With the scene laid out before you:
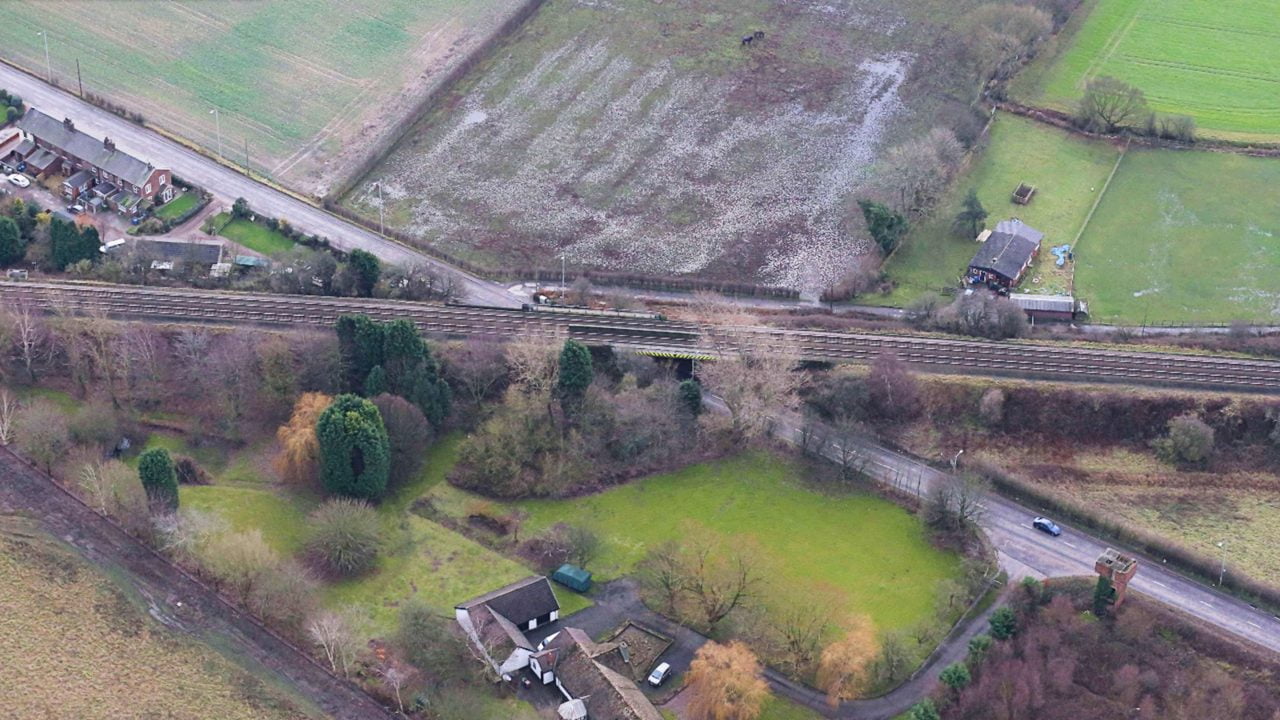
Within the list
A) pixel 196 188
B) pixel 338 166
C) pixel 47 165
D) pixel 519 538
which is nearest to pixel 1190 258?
pixel 519 538

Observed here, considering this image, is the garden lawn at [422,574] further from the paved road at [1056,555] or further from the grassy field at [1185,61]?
the grassy field at [1185,61]

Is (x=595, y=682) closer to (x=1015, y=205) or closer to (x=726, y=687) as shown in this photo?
(x=726, y=687)

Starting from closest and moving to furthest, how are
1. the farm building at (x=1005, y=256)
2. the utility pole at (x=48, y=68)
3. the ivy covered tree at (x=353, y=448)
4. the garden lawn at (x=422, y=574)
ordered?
the garden lawn at (x=422, y=574) < the ivy covered tree at (x=353, y=448) < the farm building at (x=1005, y=256) < the utility pole at (x=48, y=68)

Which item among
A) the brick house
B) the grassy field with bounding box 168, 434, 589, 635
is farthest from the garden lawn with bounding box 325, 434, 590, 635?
the brick house

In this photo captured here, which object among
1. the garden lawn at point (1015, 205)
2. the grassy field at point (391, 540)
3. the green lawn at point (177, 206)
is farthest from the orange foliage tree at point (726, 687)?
the green lawn at point (177, 206)

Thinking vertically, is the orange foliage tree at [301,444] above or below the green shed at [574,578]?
above

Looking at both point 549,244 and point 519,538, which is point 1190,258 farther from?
point 519,538

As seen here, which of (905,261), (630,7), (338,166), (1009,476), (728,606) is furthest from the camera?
(630,7)
